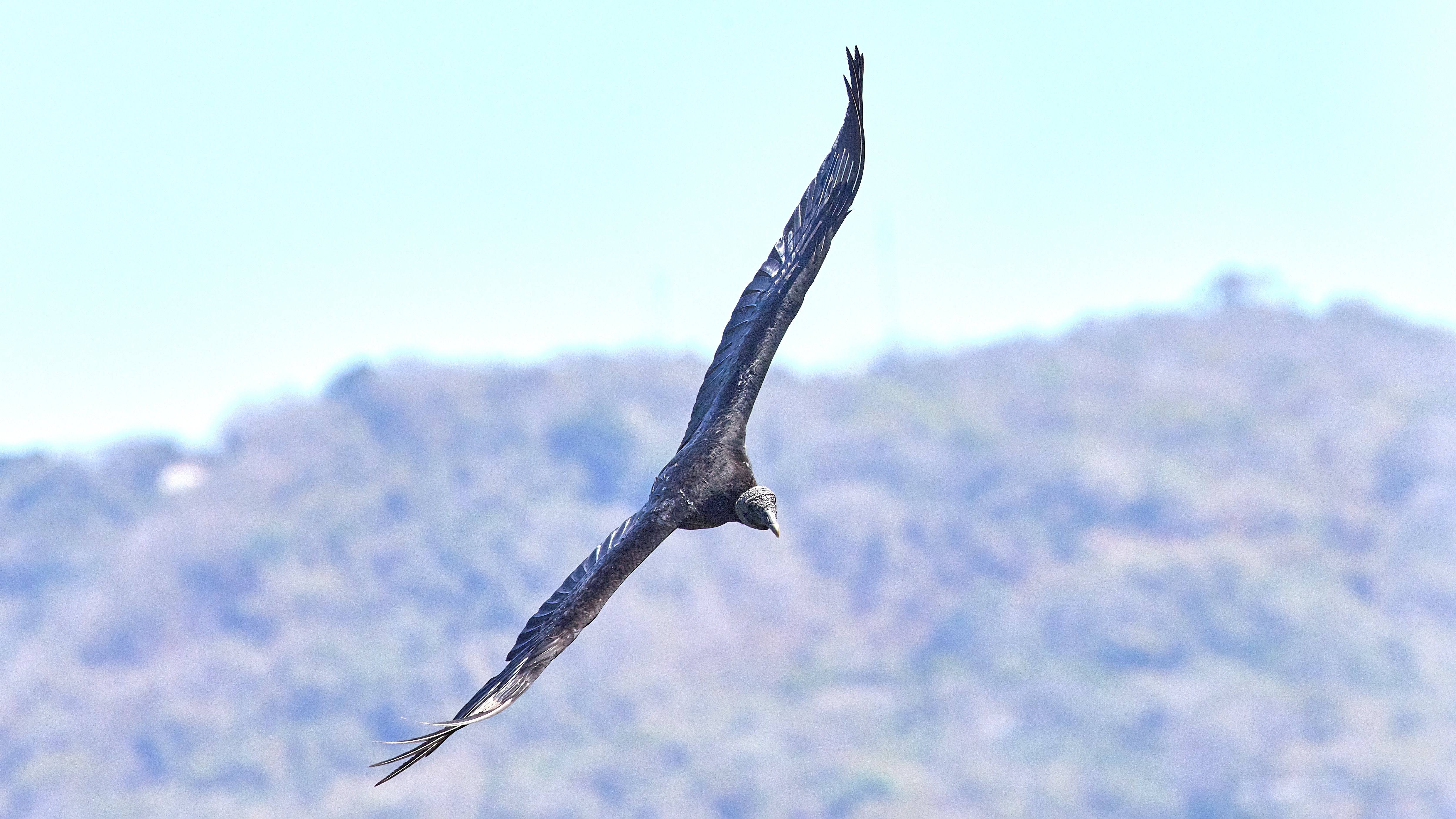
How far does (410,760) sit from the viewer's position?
21.9 meters

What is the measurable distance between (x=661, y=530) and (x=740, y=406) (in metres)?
1.90

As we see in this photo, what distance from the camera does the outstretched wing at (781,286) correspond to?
88.7ft

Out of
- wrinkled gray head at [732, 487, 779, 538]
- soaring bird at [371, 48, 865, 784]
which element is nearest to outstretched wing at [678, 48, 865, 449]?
soaring bird at [371, 48, 865, 784]

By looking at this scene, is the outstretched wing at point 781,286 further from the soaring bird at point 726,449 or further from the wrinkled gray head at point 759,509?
the wrinkled gray head at point 759,509

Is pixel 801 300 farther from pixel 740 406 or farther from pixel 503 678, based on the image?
pixel 503 678

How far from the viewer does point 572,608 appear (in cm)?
2533

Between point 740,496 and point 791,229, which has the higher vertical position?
point 791,229

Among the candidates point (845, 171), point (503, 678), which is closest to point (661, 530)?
point (503, 678)

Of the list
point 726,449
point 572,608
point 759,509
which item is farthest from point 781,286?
point 572,608

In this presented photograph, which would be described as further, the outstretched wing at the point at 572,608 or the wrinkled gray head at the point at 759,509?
the wrinkled gray head at the point at 759,509

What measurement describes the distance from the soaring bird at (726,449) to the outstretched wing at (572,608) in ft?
0.06

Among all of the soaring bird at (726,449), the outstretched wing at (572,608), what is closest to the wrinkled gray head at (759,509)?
the soaring bird at (726,449)

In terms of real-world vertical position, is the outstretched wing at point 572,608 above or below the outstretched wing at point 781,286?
below

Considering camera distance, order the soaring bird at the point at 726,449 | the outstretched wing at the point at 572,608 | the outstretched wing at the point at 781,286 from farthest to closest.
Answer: the outstretched wing at the point at 781,286 < the soaring bird at the point at 726,449 < the outstretched wing at the point at 572,608
